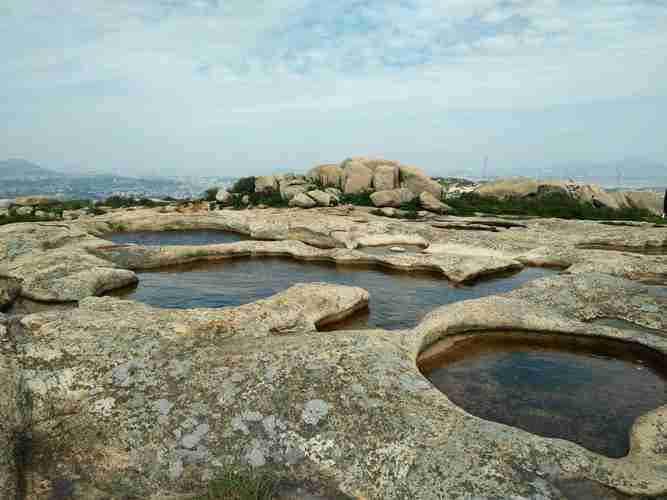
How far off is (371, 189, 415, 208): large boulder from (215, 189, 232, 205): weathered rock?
1658 cm

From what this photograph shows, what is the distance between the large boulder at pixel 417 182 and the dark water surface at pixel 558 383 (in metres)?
38.7

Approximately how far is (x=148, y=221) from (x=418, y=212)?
2213 cm

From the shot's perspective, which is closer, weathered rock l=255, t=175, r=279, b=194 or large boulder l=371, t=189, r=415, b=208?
large boulder l=371, t=189, r=415, b=208

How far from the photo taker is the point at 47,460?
702cm

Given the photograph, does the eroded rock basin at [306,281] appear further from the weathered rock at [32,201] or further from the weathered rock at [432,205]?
the weathered rock at [32,201]

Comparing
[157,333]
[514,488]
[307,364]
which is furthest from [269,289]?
[514,488]

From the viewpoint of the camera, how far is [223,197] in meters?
51.5

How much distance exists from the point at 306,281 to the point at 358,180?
34.8m

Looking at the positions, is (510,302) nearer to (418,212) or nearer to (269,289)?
(269,289)

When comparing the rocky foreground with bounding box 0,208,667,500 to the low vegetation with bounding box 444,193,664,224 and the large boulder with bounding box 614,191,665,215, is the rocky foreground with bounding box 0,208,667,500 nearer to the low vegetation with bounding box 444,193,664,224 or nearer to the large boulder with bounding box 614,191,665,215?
the low vegetation with bounding box 444,193,664,224

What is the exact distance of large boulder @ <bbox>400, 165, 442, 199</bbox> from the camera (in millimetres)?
50844

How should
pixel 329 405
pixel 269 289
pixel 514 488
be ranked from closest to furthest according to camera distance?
pixel 514 488 → pixel 329 405 → pixel 269 289

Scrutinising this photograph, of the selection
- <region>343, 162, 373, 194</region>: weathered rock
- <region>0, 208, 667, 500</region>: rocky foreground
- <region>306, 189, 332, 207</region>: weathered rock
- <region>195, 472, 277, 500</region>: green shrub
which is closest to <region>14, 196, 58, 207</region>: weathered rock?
<region>306, 189, 332, 207</region>: weathered rock

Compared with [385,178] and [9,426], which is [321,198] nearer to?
[385,178]
